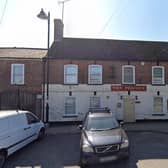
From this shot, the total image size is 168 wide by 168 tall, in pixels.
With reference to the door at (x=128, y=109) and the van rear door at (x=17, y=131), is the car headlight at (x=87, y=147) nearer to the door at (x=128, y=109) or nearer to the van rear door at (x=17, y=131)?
the van rear door at (x=17, y=131)

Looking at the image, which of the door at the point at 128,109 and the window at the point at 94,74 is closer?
the window at the point at 94,74

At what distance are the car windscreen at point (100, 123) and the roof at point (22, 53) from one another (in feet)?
36.2

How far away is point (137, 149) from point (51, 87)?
33.0ft

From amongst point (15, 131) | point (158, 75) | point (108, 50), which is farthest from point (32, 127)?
point (158, 75)

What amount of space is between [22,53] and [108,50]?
807 cm

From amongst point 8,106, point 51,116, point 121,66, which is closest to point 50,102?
point 51,116

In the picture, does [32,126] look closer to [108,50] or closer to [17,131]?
[17,131]

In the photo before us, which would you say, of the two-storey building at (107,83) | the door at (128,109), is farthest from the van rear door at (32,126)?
the door at (128,109)

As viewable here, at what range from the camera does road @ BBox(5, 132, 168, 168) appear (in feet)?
25.7

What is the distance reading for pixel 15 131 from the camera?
8.91m

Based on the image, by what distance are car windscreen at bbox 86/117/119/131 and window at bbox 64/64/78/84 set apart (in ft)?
28.4

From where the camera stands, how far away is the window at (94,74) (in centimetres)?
1833

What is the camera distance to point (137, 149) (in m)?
9.77

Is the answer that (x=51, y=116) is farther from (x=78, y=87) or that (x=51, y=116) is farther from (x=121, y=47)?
(x=121, y=47)
